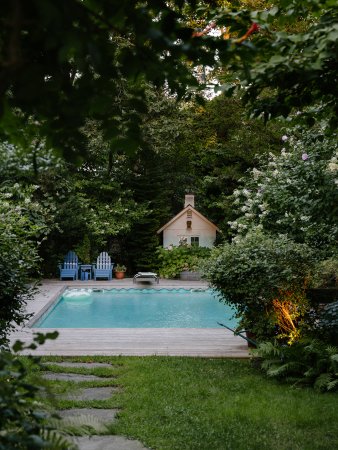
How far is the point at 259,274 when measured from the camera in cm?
670

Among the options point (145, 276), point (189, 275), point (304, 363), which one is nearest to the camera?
point (304, 363)

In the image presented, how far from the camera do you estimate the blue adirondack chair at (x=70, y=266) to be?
1694 cm

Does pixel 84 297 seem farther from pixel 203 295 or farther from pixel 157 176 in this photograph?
pixel 157 176

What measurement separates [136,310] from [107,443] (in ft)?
32.8

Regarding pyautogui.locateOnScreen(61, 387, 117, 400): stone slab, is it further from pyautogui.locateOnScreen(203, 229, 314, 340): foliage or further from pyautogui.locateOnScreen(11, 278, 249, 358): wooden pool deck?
pyautogui.locateOnScreen(203, 229, 314, 340): foliage

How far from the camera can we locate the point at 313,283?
22.2 ft

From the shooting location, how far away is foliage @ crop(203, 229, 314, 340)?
21.7 feet

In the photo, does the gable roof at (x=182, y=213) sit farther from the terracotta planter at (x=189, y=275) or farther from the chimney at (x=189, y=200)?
the terracotta planter at (x=189, y=275)

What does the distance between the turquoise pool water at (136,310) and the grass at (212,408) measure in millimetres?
5039

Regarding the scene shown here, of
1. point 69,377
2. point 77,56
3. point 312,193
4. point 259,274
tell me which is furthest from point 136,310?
point 77,56

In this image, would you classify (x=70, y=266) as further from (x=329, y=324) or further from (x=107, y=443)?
(x=107, y=443)

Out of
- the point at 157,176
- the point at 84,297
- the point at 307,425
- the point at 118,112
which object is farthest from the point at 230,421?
the point at 157,176

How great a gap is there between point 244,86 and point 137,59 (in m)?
1.85

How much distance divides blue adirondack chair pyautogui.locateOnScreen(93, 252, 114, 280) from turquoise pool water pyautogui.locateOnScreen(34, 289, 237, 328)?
1472 mm
